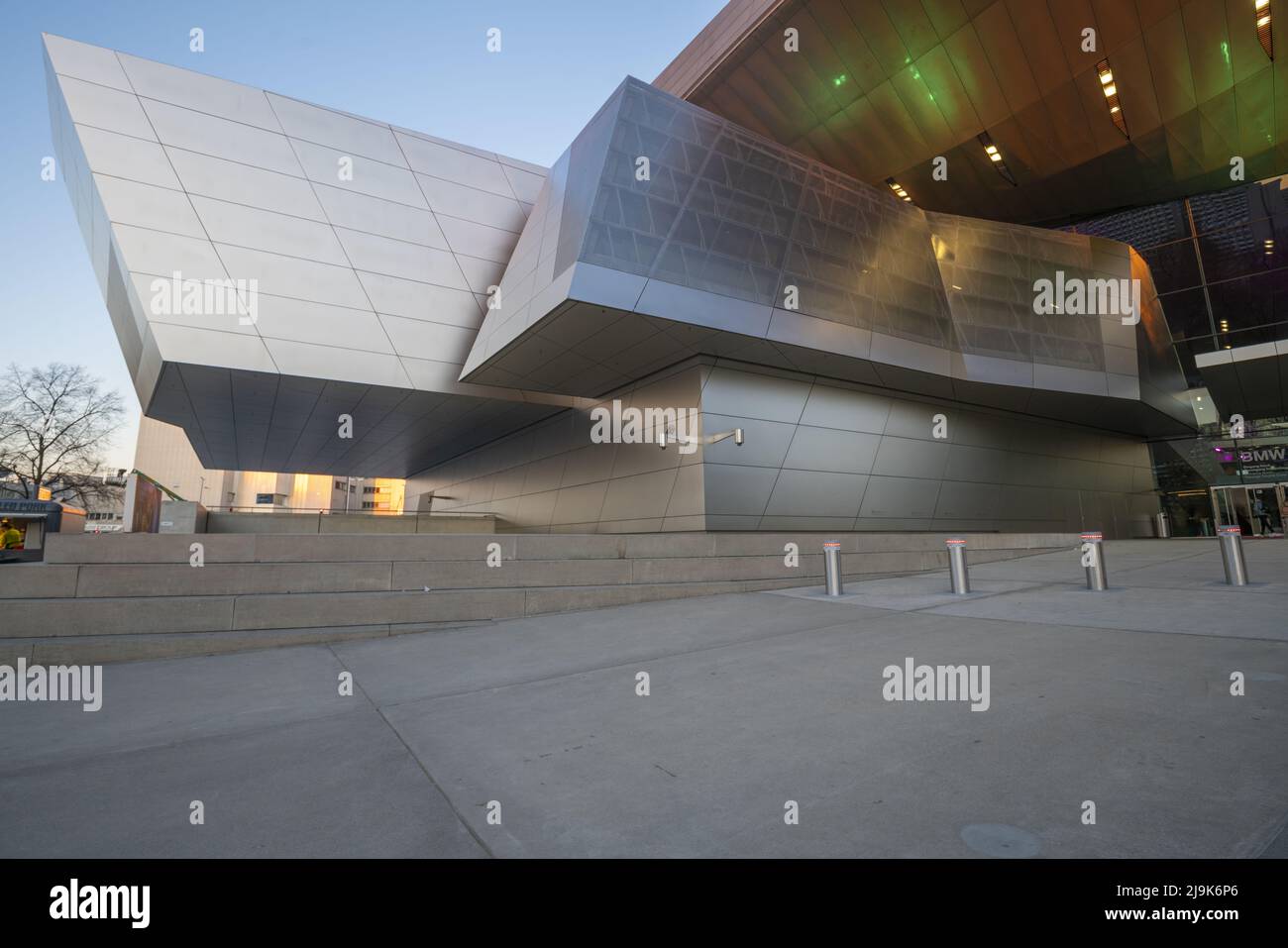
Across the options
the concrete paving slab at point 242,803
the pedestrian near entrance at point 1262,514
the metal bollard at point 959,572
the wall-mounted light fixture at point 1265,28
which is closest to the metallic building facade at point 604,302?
the metal bollard at point 959,572

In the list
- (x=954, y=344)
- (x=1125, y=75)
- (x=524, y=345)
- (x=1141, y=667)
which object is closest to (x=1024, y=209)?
(x=1125, y=75)

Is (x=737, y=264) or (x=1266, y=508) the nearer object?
(x=737, y=264)

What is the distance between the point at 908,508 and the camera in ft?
60.8

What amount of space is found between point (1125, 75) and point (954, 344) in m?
10.5

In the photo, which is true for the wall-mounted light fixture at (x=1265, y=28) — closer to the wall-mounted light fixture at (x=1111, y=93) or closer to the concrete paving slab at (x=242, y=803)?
the wall-mounted light fixture at (x=1111, y=93)

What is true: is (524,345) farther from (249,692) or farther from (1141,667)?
(1141,667)

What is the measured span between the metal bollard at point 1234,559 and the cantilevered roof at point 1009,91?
1588 centimetres

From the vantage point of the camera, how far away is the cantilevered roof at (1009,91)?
17.1 meters

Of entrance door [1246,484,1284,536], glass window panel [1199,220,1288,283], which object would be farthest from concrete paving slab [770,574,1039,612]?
entrance door [1246,484,1284,536]

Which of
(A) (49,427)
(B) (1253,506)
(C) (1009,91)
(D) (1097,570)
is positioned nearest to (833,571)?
(D) (1097,570)

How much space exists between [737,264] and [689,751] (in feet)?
38.1

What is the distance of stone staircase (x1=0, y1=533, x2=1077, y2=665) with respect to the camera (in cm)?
659

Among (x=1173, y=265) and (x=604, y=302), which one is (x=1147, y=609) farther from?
(x=1173, y=265)

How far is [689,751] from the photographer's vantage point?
3424mm
